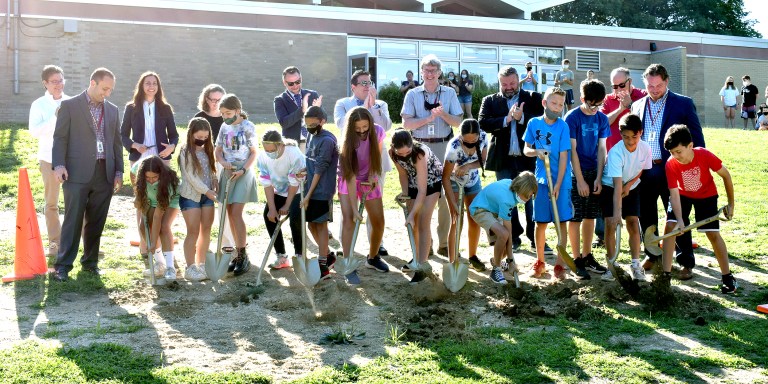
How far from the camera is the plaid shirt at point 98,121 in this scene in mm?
7871

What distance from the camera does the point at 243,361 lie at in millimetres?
5441

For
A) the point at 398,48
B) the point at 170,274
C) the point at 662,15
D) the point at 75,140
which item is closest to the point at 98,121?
the point at 75,140

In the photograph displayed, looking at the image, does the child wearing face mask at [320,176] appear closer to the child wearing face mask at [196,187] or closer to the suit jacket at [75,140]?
the child wearing face mask at [196,187]

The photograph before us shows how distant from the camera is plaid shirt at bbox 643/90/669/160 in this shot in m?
7.98

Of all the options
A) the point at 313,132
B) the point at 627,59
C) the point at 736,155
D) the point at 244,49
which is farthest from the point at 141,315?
the point at 627,59

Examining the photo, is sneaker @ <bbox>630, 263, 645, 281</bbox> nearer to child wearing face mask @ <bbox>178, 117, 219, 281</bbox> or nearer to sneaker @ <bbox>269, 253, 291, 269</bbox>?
sneaker @ <bbox>269, 253, 291, 269</bbox>

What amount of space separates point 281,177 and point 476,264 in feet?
6.77

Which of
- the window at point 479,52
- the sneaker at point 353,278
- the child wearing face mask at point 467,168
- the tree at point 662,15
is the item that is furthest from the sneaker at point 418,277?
the tree at point 662,15

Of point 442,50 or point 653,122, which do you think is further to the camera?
point 442,50

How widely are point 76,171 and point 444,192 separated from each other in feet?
11.4

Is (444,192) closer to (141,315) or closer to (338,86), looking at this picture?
(141,315)

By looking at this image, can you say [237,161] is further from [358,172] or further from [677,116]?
[677,116]

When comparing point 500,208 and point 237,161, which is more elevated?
point 237,161

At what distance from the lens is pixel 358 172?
25.1 feet
